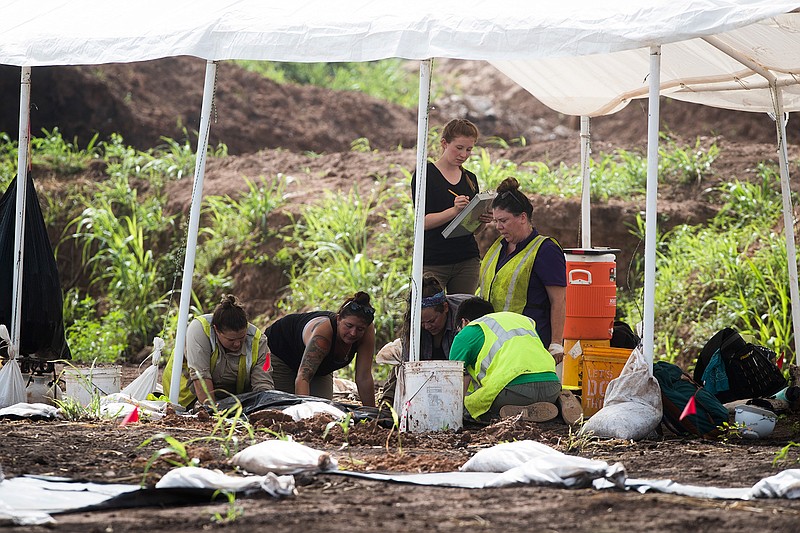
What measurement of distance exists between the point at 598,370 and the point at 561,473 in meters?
2.02

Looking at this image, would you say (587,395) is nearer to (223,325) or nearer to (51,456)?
(223,325)

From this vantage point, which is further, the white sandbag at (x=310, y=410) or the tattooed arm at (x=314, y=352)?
the tattooed arm at (x=314, y=352)

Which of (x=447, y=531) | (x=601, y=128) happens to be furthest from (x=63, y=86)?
(x=447, y=531)

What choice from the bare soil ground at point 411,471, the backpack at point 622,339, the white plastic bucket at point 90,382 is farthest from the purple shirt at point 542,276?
the white plastic bucket at point 90,382

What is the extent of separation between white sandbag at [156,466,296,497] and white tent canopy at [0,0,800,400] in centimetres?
197

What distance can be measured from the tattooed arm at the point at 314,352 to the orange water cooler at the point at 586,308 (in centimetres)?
142

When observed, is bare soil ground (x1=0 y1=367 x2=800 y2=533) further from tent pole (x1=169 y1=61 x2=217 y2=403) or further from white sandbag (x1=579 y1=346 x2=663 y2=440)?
tent pole (x1=169 y1=61 x2=217 y2=403)

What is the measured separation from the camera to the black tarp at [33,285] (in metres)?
7.02

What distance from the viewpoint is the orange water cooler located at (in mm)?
6387

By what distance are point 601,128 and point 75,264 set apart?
7.69 metres

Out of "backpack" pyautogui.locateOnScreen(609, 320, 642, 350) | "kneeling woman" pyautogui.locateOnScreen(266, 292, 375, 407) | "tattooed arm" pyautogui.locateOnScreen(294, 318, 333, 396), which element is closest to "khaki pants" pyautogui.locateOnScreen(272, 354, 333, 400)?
"kneeling woman" pyautogui.locateOnScreen(266, 292, 375, 407)

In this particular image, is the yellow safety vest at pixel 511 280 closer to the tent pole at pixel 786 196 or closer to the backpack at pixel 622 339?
the backpack at pixel 622 339

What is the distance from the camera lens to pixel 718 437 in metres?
5.71

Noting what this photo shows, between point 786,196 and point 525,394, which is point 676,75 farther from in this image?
point 525,394
